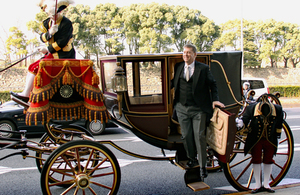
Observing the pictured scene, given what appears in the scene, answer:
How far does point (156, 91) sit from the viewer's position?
3832mm

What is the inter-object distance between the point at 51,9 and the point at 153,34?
98.3 ft

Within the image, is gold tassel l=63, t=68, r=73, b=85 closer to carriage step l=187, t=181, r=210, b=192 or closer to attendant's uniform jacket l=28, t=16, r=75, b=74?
attendant's uniform jacket l=28, t=16, r=75, b=74

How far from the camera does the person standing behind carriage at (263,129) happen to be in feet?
10.8

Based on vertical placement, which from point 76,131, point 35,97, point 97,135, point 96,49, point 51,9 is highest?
point 96,49

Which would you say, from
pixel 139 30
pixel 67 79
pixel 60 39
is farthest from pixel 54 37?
pixel 139 30

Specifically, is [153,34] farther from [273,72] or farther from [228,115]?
[228,115]

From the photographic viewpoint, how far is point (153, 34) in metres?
32.4

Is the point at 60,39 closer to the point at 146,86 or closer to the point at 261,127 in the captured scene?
the point at 146,86

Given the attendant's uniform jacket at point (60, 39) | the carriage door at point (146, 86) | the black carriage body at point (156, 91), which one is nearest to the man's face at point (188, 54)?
the black carriage body at point (156, 91)

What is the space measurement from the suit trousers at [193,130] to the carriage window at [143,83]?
0.58 m

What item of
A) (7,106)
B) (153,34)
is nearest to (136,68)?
(7,106)

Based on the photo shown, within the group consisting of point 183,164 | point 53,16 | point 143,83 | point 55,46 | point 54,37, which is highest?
point 53,16

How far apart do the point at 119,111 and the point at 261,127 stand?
5.92 feet

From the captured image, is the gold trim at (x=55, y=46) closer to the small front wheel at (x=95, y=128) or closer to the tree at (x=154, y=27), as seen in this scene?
the small front wheel at (x=95, y=128)
